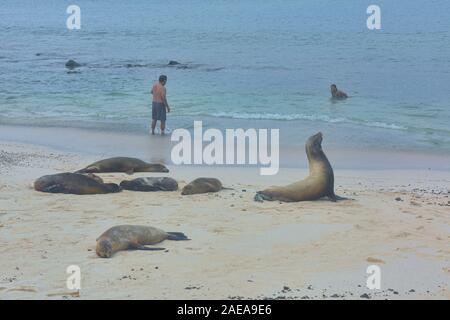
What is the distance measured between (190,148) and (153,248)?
750 centimetres

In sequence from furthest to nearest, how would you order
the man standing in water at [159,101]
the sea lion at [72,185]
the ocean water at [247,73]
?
the ocean water at [247,73] < the man standing in water at [159,101] < the sea lion at [72,185]

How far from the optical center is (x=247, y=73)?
31016 millimetres

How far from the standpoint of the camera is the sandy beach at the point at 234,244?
23.5 ft

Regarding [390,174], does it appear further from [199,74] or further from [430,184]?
[199,74]

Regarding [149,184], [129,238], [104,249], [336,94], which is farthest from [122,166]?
[336,94]

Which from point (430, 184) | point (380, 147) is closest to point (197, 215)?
point (430, 184)

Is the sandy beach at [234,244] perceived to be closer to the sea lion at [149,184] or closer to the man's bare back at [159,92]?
the sea lion at [149,184]

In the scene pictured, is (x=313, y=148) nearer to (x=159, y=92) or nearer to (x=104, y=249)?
(x=104, y=249)

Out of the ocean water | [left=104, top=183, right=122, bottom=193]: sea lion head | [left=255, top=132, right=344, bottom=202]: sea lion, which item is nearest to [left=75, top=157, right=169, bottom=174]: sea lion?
[left=104, top=183, right=122, bottom=193]: sea lion head

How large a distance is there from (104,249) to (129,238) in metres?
0.40

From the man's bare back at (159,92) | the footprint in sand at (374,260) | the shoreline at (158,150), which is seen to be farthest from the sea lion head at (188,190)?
the man's bare back at (159,92)

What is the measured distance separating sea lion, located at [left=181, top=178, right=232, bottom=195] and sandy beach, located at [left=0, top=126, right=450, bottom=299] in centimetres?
18

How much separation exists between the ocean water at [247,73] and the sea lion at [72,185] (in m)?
6.96
